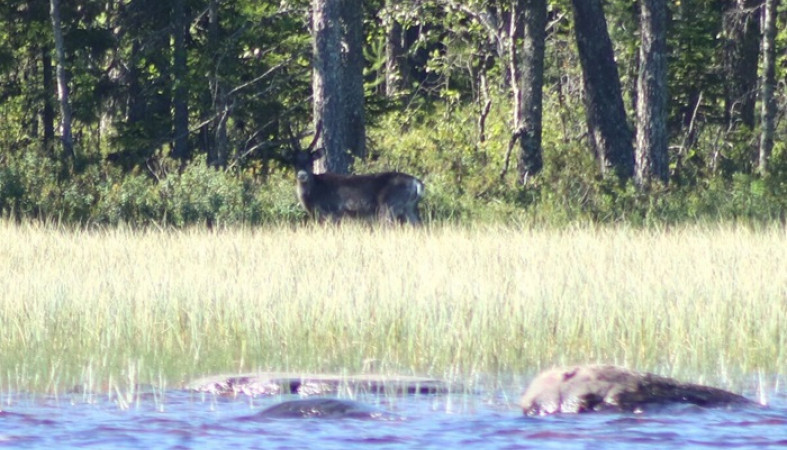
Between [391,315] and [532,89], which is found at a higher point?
[532,89]

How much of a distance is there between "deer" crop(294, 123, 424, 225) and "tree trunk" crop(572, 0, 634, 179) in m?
4.65


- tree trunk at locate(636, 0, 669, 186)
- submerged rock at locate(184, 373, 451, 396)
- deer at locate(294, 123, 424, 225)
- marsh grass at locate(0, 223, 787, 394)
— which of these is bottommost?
submerged rock at locate(184, 373, 451, 396)

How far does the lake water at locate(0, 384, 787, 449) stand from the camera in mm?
7691

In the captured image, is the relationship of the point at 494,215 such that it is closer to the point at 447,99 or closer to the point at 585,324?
the point at 585,324

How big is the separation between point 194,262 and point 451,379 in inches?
232

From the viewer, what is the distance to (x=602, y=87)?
2459 cm

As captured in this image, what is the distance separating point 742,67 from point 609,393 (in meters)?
25.1

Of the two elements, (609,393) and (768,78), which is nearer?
(609,393)

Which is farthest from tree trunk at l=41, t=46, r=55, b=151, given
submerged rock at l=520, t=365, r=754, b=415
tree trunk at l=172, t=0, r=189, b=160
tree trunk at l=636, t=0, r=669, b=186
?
submerged rock at l=520, t=365, r=754, b=415

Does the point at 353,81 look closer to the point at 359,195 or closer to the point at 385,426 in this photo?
the point at 359,195

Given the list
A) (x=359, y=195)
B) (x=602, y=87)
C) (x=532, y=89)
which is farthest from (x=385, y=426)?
(x=532, y=89)

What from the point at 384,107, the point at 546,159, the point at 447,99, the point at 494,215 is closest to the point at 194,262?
the point at 494,215

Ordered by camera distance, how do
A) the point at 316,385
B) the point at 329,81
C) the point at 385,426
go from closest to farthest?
the point at 385,426
the point at 316,385
the point at 329,81

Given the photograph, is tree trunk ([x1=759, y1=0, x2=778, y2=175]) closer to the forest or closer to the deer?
the forest
